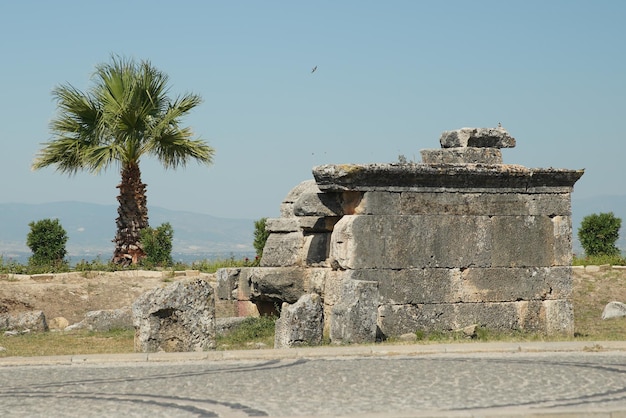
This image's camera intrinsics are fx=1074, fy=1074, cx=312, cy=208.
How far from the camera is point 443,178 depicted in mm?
15062

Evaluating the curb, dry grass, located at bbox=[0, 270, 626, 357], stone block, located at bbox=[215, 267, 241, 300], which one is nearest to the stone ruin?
dry grass, located at bbox=[0, 270, 626, 357]

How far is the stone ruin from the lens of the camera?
1465cm

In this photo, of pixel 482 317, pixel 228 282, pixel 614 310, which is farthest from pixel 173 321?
pixel 614 310

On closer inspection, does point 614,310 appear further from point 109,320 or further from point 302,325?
point 109,320

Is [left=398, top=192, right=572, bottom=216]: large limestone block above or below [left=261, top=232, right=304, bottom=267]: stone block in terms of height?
above

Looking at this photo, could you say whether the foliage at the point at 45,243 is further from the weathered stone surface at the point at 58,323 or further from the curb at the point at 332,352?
the curb at the point at 332,352

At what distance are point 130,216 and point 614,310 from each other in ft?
45.3

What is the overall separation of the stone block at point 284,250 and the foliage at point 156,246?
999 centimetres

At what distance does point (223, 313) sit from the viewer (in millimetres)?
19969

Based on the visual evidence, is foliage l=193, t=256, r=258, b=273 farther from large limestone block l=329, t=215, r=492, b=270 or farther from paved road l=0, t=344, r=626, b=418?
paved road l=0, t=344, r=626, b=418

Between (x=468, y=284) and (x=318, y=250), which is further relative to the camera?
(x=318, y=250)

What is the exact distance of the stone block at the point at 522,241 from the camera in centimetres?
1545

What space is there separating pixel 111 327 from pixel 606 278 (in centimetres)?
1041

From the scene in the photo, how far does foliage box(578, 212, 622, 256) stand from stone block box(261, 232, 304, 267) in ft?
39.4
